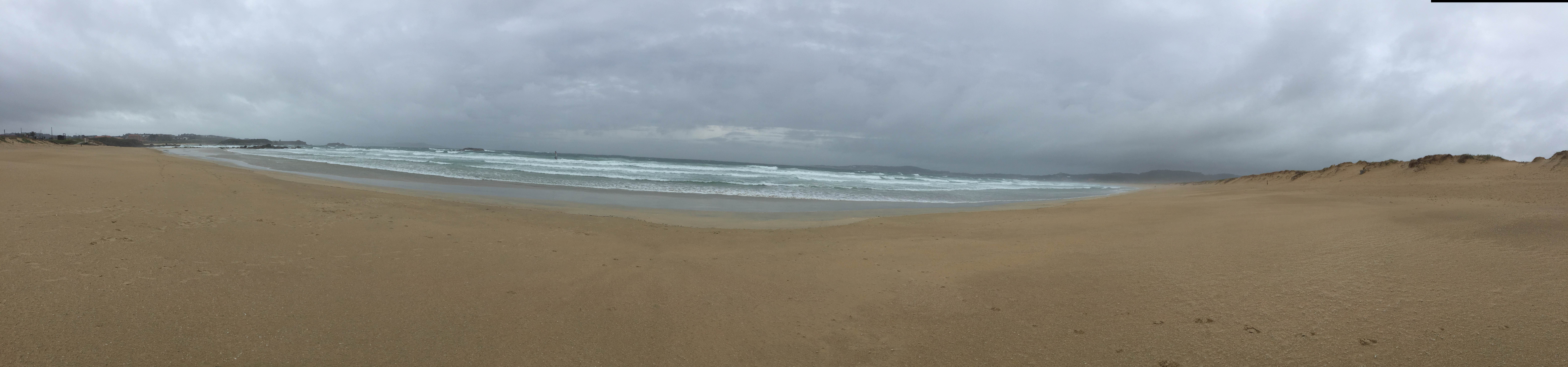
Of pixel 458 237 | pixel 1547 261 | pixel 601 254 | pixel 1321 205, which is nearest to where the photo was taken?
pixel 1547 261

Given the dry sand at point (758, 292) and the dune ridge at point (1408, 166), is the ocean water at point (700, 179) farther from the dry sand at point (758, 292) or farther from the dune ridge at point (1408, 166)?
the dry sand at point (758, 292)

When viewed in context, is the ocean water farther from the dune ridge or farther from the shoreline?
the dune ridge

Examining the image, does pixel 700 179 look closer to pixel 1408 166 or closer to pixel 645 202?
pixel 645 202

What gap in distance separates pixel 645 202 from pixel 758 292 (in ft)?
35.1

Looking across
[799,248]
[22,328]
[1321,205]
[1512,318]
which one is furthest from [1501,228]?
[22,328]

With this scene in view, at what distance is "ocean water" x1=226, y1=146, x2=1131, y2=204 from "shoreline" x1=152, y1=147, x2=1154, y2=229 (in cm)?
139

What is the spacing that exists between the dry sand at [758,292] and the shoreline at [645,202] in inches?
117

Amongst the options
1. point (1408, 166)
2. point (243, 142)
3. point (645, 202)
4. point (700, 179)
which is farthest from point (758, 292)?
point (243, 142)

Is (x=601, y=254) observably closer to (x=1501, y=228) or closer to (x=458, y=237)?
(x=458, y=237)

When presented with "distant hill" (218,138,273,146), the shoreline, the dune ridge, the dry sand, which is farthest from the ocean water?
"distant hill" (218,138,273,146)

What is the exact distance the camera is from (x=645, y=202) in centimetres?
1498

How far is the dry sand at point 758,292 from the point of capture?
3.16m

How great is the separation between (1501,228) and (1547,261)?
187 centimetres

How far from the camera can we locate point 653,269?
5648mm
